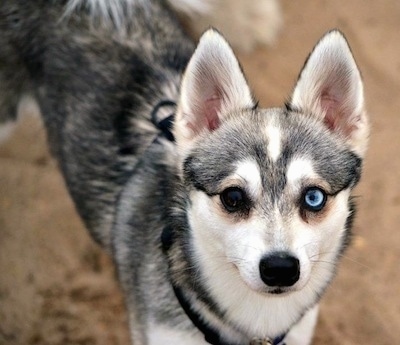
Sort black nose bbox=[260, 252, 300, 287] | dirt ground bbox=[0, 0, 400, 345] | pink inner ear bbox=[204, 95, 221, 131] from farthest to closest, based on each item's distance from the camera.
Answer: dirt ground bbox=[0, 0, 400, 345] → pink inner ear bbox=[204, 95, 221, 131] → black nose bbox=[260, 252, 300, 287]

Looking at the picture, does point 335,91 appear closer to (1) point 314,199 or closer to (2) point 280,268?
(1) point 314,199

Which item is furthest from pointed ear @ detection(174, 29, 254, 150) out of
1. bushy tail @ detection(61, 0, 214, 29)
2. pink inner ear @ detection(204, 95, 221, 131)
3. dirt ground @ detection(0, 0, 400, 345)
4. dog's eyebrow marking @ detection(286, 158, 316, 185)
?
dirt ground @ detection(0, 0, 400, 345)

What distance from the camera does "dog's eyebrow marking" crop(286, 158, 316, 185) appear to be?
194 cm

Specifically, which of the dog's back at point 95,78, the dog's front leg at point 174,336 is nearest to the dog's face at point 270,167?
the dog's front leg at point 174,336

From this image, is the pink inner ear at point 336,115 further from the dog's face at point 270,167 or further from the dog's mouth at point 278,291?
the dog's mouth at point 278,291

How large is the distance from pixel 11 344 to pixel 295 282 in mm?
1724

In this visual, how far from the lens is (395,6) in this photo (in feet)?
14.7

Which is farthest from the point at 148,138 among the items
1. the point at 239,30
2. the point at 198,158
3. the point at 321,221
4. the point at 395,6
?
the point at 395,6

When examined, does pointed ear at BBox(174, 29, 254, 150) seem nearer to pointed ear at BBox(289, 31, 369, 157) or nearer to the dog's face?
the dog's face

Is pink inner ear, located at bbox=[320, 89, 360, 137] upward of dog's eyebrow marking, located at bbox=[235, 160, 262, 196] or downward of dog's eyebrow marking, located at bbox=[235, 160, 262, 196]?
upward

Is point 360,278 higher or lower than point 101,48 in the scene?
lower

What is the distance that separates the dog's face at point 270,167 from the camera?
191cm

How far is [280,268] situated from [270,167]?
0.27 meters

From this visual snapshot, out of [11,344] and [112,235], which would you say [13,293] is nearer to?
[11,344]
